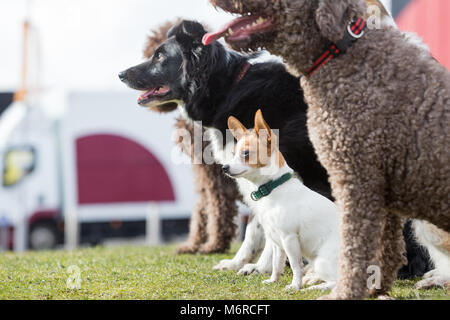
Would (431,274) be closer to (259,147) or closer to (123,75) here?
(259,147)

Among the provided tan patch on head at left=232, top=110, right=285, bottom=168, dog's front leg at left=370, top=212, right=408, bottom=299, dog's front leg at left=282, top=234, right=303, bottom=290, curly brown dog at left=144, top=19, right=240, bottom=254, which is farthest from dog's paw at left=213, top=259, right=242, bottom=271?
dog's front leg at left=370, top=212, right=408, bottom=299

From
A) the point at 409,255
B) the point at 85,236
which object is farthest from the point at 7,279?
the point at 85,236

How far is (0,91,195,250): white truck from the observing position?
40.9ft

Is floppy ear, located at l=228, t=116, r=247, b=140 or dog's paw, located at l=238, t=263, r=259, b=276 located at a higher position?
floppy ear, located at l=228, t=116, r=247, b=140

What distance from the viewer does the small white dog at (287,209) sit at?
11.6 ft

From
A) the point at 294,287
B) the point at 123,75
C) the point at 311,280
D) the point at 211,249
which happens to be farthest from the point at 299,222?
the point at 211,249

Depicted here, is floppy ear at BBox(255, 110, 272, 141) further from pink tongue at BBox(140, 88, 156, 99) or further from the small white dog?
pink tongue at BBox(140, 88, 156, 99)

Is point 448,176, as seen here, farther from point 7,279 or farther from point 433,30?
point 433,30

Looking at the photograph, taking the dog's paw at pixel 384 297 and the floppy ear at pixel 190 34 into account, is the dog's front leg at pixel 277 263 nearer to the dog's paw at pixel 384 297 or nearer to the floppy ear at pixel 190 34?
the dog's paw at pixel 384 297

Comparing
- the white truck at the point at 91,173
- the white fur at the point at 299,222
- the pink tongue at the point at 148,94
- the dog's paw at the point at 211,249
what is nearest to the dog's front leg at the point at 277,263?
the white fur at the point at 299,222

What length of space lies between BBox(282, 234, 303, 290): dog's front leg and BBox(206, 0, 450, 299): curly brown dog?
2.12 feet

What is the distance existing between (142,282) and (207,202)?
7.72 feet

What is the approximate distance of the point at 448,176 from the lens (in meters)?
2.80
